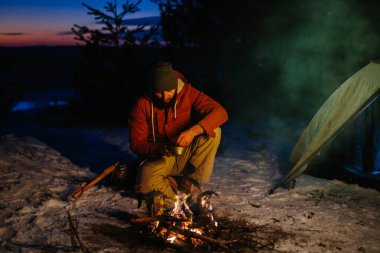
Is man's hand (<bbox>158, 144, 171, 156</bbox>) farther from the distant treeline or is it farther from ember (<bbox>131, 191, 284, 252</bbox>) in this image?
the distant treeline

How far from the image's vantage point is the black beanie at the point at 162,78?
342 cm

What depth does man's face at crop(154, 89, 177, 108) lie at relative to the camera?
3.65m

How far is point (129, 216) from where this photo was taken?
3703 mm

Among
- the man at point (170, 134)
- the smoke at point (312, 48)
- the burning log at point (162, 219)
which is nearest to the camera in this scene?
the burning log at point (162, 219)

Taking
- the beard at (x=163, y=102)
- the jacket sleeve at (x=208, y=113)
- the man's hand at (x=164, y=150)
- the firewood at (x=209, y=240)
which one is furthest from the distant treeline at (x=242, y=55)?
the firewood at (x=209, y=240)

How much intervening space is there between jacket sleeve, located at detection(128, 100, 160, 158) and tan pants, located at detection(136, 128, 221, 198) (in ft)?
0.39

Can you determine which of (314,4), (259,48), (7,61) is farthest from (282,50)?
(7,61)

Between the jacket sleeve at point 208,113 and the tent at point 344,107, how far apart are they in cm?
119

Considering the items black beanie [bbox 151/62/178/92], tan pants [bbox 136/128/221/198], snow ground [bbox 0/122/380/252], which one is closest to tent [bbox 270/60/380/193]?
snow ground [bbox 0/122/380/252]

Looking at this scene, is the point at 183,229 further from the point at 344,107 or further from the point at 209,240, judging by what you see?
the point at 344,107

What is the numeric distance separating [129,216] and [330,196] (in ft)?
8.04

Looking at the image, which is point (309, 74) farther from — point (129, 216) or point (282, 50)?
point (129, 216)

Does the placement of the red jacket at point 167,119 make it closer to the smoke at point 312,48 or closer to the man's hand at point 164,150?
the man's hand at point 164,150

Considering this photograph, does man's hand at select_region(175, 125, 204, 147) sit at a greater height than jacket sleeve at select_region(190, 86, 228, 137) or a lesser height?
lesser
